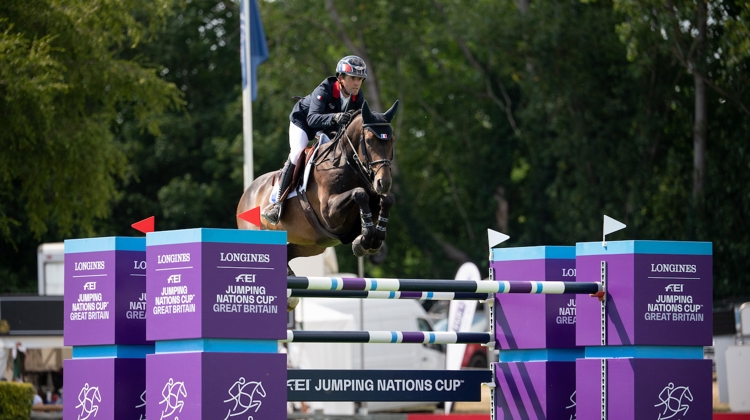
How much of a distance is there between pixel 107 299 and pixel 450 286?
2.28 meters

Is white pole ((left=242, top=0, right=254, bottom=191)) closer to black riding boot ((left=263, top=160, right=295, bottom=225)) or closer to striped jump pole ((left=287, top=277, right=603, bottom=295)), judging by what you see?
black riding boot ((left=263, top=160, right=295, bottom=225))

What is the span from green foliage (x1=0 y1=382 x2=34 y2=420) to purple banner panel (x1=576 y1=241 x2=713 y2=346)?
7.06 metres

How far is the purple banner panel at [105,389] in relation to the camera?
700cm

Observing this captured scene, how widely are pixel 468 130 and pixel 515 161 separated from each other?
6.25 feet

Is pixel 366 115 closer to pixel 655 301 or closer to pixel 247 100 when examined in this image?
pixel 655 301

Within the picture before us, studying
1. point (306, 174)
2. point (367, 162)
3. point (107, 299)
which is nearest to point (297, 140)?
point (306, 174)

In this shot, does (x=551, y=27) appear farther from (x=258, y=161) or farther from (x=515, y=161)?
(x=258, y=161)

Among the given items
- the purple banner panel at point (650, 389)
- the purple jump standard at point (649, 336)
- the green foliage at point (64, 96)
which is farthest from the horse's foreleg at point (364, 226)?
the green foliage at point (64, 96)

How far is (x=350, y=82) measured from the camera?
8984 millimetres

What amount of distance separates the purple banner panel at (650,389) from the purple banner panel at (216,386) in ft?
7.53

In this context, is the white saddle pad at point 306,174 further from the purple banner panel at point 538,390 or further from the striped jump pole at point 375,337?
the purple banner panel at point 538,390

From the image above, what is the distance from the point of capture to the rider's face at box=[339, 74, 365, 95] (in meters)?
8.95

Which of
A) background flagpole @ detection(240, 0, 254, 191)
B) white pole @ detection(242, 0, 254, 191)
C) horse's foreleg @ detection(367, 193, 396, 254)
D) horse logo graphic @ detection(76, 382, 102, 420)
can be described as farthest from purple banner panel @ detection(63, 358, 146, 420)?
background flagpole @ detection(240, 0, 254, 191)

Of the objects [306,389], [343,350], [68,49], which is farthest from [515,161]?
[306,389]
